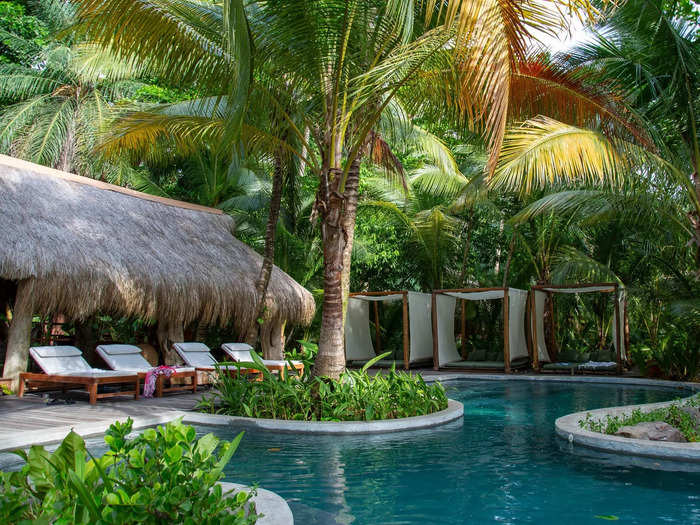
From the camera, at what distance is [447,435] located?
644 centimetres

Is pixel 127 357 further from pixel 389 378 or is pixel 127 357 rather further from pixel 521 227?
pixel 521 227

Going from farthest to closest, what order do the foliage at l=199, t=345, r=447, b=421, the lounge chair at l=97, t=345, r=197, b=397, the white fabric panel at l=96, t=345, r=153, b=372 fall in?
1. the white fabric panel at l=96, t=345, r=153, b=372
2. the lounge chair at l=97, t=345, r=197, b=397
3. the foliage at l=199, t=345, r=447, b=421

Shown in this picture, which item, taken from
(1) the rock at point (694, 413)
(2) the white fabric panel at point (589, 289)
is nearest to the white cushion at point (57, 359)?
(1) the rock at point (694, 413)

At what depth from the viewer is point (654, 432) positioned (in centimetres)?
566

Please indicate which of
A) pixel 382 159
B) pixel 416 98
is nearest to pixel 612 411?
pixel 416 98

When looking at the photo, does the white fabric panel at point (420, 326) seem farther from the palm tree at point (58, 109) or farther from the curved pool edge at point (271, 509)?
the curved pool edge at point (271, 509)

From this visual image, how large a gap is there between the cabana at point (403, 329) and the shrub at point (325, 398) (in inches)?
259

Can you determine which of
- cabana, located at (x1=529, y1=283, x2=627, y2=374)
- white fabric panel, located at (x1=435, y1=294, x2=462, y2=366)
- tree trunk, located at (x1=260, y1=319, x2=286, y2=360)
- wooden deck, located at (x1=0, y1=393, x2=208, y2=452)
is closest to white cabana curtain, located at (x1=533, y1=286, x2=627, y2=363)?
cabana, located at (x1=529, y1=283, x2=627, y2=374)

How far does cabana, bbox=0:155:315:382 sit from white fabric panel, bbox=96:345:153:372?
1.91 feet

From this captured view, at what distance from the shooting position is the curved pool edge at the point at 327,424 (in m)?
6.36

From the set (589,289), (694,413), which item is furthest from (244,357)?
(589,289)

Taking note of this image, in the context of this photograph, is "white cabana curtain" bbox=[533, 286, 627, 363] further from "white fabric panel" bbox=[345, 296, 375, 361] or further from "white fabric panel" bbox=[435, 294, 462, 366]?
"white fabric panel" bbox=[345, 296, 375, 361]

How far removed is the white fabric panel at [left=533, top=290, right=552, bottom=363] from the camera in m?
13.5

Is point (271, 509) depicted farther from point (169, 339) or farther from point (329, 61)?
point (169, 339)
